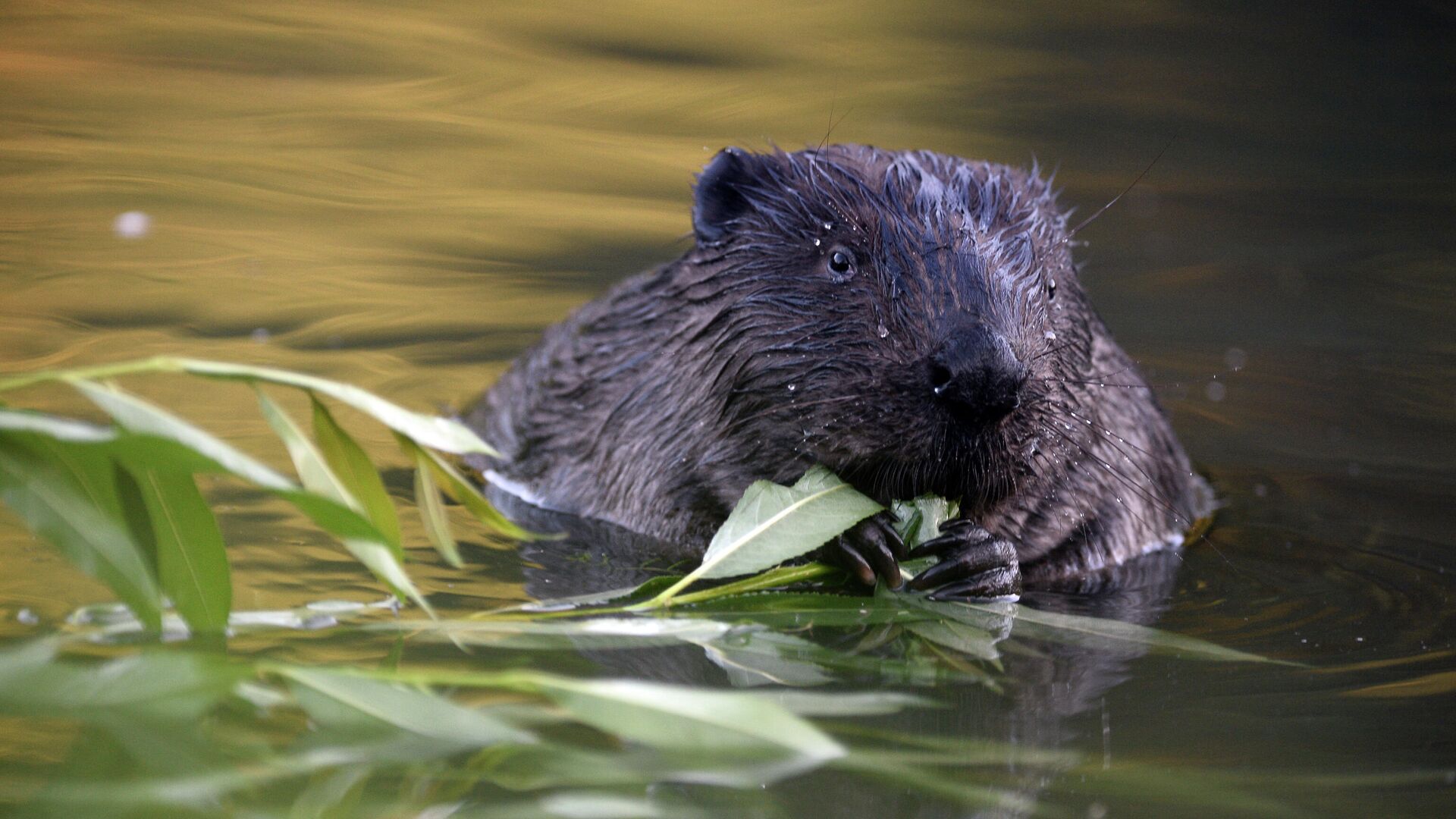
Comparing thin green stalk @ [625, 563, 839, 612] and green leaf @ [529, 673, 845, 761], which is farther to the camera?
thin green stalk @ [625, 563, 839, 612]

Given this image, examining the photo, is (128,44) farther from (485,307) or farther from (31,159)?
(485,307)

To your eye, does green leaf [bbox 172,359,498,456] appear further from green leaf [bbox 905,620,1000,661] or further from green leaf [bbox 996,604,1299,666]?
green leaf [bbox 996,604,1299,666]

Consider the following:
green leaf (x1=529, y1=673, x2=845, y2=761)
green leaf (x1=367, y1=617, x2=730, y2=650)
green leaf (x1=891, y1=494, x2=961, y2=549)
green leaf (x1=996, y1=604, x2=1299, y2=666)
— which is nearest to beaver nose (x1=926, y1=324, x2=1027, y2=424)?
green leaf (x1=891, y1=494, x2=961, y2=549)

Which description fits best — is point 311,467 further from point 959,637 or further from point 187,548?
point 959,637

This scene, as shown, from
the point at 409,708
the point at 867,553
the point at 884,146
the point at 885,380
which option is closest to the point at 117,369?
the point at 409,708

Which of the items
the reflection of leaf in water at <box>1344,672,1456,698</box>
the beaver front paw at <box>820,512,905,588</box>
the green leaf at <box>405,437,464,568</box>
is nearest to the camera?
the green leaf at <box>405,437,464,568</box>

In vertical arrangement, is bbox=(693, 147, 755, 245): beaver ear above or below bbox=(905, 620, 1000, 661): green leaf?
above

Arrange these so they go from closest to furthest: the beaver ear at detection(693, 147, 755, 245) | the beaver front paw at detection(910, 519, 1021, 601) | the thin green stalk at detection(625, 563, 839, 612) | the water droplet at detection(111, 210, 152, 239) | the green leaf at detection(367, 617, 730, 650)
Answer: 1. the green leaf at detection(367, 617, 730, 650)
2. the thin green stalk at detection(625, 563, 839, 612)
3. the beaver front paw at detection(910, 519, 1021, 601)
4. the beaver ear at detection(693, 147, 755, 245)
5. the water droplet at detection(111, 210, 152, 239)
